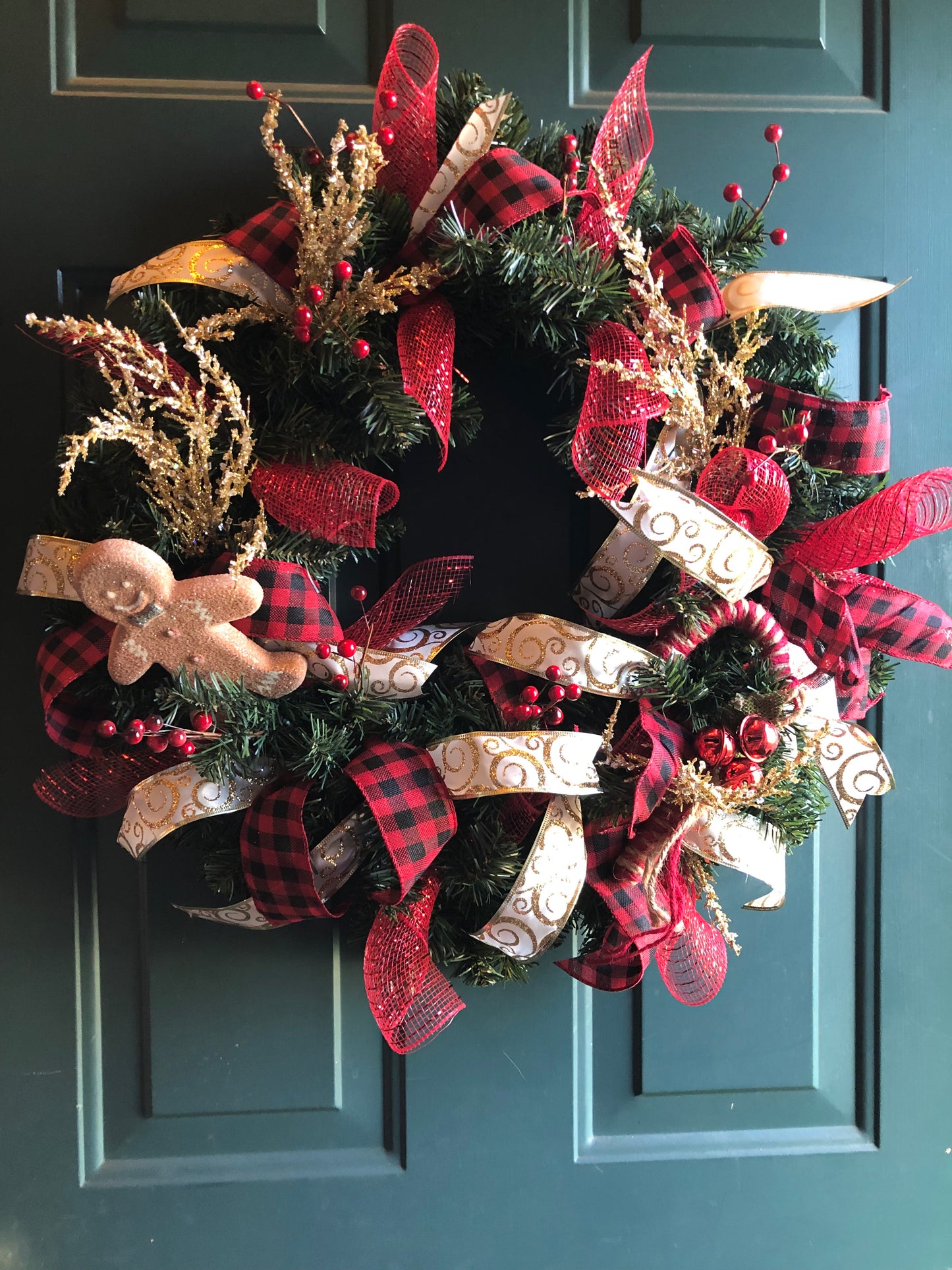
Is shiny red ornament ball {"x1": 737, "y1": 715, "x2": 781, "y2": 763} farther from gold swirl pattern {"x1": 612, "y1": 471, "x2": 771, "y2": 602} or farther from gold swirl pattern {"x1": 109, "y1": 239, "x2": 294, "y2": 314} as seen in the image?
gold swirl pattern {"x1": 109, "y1": 239, "x2": 294, "y2": 314}

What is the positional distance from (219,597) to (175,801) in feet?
0.72

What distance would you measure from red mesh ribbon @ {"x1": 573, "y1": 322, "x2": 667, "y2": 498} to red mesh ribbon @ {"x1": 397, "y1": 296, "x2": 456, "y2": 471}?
122 millimetres

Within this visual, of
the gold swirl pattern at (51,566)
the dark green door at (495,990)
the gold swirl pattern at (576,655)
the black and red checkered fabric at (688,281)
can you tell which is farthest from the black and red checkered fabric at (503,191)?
the gold swirl pattern at (51,566)

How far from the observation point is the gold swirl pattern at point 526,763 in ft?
2.43

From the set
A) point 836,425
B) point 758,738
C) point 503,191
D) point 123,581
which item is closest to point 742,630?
point 758,738

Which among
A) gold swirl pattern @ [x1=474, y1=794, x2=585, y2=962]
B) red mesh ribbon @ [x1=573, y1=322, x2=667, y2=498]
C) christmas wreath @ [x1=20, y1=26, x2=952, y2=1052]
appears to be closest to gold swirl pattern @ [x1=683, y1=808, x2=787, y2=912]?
christmas wreath @ [x1=20, y1=26, x2=952, y2=1052]

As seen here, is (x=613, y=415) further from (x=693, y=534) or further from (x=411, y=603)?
(x=411, y=603)

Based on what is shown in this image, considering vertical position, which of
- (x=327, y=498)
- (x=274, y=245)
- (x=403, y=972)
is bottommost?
(x=403, y=972)

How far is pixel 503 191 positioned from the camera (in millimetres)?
719

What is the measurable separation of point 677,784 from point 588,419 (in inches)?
13.5

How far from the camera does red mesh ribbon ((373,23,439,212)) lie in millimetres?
744

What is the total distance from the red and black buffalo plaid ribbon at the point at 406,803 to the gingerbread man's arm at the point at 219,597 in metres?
0.18

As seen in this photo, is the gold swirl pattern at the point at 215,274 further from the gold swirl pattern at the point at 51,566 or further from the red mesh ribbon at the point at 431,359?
the gold swirl pattern at the point at 51,566

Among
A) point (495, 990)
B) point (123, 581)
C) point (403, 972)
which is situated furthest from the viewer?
point (495, 990)
